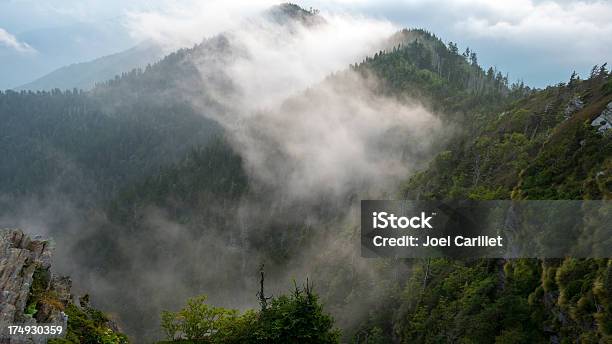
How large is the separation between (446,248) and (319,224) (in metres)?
110

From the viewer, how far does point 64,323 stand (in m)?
34.0

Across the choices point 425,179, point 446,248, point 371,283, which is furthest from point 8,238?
point 425,179

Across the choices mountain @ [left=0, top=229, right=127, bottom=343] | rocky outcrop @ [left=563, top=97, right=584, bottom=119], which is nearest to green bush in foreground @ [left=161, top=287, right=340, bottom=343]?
mountain @ [left=0, top=229, right=127, bottom=343]

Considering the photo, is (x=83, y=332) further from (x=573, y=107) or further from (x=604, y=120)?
(x=573, y=107)

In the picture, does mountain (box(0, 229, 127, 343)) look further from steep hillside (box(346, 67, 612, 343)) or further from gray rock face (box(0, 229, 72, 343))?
steep hillside (box(346, 67, 612, 343))

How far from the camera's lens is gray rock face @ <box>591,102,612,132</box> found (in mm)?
50281

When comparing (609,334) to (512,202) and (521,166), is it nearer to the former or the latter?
(512,202)

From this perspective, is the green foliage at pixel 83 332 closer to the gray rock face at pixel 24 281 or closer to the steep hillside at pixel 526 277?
the gray rock face at pixel 24 281

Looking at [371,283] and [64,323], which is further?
[371,283]

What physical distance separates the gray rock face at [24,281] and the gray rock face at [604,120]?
198 ft

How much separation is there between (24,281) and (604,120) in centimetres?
6438

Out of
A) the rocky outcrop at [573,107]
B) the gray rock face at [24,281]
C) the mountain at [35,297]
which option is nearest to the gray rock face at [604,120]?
the rocky outcrop at [573,107]

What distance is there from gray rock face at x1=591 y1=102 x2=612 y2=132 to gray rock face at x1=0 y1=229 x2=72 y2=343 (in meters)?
60.5

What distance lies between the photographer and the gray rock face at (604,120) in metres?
50.3
